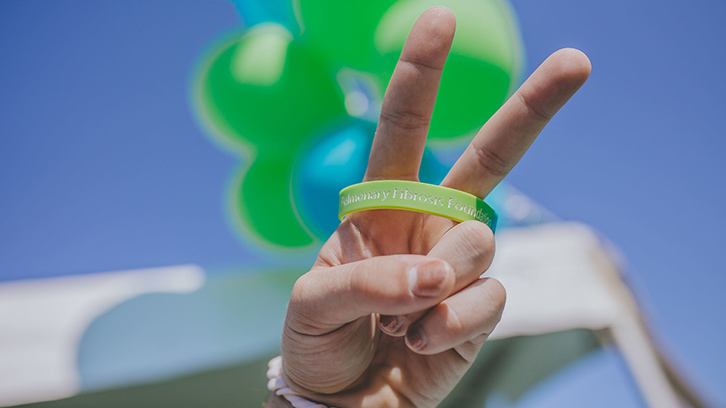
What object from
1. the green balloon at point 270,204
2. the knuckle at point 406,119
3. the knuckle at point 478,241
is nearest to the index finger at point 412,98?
the knuckle at point 406,119

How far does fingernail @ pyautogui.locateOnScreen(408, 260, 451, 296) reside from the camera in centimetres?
49

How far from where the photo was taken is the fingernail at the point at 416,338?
0.55m

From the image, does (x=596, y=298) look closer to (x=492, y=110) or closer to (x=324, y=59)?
(x=492, y=110)

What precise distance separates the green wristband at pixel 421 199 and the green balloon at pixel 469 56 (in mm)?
534

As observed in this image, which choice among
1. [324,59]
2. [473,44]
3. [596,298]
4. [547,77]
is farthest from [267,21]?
[596,298]

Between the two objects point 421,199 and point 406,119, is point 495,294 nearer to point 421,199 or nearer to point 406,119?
point 421,199

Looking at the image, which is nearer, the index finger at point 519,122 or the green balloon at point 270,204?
the index finger at point 519,122

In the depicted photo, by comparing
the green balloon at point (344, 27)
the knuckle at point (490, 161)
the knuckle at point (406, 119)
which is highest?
the green balloon at point (344, 27)

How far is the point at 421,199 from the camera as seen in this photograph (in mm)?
613

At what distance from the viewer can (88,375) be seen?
5.25 ft

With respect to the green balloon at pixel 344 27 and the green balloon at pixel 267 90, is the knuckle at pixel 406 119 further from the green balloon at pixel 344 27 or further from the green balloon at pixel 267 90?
the green balloon at pixel 267 90

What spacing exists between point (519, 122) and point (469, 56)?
1.66ft

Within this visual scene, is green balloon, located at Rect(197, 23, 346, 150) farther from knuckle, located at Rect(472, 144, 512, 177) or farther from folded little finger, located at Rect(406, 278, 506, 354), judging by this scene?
folded little finger, located at Rect(406, 278, 506, 354)

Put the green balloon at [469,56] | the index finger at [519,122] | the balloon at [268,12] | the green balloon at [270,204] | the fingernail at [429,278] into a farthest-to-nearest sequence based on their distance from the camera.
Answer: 1. the green balloon at [270,204]
2. the balloon at [268,12]
3. the green balloon at [469,56]
4. the index finger at [519,122]
5. the fingernail at [429,278]
